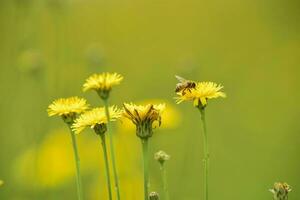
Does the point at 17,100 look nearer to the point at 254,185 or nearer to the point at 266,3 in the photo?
the point at 254,185

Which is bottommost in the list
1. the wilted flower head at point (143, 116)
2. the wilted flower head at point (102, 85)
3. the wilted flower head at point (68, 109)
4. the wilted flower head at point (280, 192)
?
the wilted flower head at point (280, 192)

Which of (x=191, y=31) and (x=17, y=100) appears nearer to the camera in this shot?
(x=17, y=100)

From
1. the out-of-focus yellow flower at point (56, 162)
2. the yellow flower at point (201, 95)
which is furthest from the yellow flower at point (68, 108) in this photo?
the out-of-focus yellow flower at point (56, 162)

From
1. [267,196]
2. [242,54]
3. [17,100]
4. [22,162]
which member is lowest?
[267,196]

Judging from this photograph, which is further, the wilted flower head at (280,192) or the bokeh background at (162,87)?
the bokeh background at (162,87)

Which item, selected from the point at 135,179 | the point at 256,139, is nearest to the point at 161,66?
the point at 256,139

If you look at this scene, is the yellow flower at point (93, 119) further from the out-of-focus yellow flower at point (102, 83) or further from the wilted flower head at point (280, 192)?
the wilted flower head at point (280, 192)

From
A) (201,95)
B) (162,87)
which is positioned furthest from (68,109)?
(162,87)

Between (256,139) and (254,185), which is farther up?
(256,139)

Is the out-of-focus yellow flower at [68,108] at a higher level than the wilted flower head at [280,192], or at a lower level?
higher

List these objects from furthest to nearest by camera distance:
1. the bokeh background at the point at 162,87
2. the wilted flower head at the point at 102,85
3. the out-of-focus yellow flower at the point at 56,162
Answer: the bokeh background at the point at 162,87, the out-of-focus yellow flower at the point at 56,162, the wilted flower head at the point at 102,85
